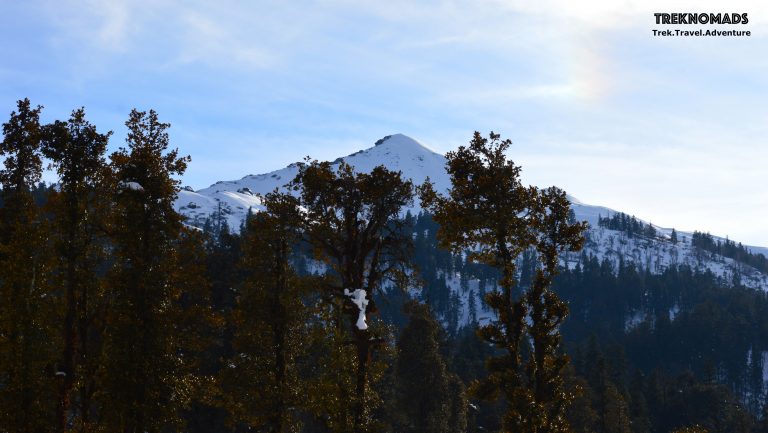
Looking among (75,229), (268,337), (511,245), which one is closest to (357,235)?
(511,245)

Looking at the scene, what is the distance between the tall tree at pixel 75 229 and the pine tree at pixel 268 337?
19.5 feet

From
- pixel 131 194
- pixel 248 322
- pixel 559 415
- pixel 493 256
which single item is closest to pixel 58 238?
pixel 131 194

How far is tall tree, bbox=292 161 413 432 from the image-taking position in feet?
82.5

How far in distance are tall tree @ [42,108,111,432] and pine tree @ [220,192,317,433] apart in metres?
5.94

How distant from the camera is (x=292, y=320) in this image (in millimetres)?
30625

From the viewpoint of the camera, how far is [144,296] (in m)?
25.9

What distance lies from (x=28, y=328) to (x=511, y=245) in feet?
60.2

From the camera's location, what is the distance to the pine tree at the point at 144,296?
2544 centimetres

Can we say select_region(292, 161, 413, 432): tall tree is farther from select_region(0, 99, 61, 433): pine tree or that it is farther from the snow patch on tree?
select_region(0, 99, 61, 433): pine tree

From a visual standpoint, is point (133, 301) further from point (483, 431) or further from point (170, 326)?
point (483, 431)

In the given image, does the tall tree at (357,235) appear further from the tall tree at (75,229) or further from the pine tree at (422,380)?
the pine tree at (422,380)

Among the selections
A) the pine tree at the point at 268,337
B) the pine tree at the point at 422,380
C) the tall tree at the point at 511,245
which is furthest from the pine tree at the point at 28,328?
the pine tree at the point at 422,380

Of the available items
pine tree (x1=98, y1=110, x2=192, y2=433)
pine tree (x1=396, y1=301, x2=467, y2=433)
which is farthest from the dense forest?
pine tree (x1=396, y1=301, x2=467, y2=433)

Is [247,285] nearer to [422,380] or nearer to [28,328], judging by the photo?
[28,328]
